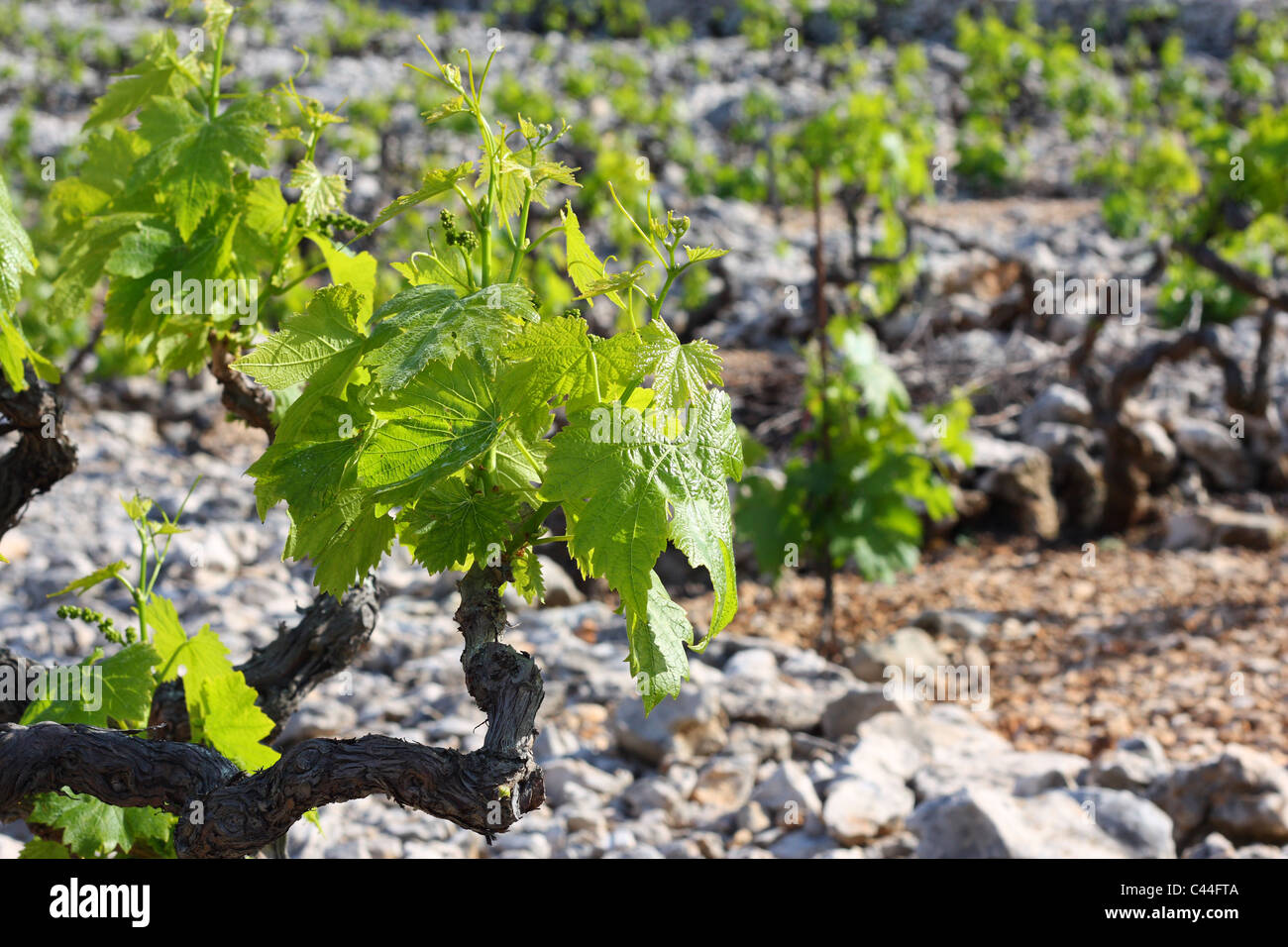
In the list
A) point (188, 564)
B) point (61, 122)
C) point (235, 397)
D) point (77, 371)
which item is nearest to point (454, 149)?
point (61, 122)

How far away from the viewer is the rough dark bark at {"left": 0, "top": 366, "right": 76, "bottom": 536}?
223cm

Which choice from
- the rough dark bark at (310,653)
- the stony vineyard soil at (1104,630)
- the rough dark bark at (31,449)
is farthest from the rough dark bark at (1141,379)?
the rough dark bark at (31,449)

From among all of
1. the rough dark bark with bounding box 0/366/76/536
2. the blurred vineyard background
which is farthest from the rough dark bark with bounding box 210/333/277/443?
the rough dark bark with bounding box 0/366/76/536

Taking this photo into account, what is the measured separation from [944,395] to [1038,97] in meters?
12.9

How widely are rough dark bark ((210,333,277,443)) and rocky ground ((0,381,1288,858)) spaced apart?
0.63 m

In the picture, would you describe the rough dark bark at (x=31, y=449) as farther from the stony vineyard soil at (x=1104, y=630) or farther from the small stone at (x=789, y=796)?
the stony vineyard soil at (x=1104, y=630)

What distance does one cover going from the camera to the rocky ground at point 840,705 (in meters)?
3.35

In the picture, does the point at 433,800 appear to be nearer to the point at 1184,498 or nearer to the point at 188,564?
the point at 188,564

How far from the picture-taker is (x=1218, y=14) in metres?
→ 22.2

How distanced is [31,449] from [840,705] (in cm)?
271

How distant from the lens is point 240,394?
2.22 m

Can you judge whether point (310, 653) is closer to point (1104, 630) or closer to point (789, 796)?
point (789, 796)

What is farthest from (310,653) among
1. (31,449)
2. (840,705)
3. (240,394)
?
(840,705)

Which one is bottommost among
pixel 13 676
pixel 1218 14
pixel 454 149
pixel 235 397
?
pixel 13 676
